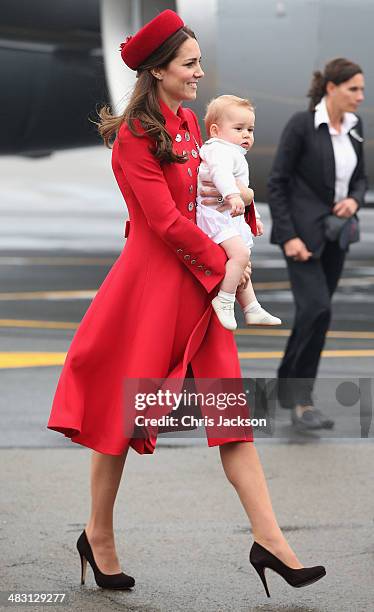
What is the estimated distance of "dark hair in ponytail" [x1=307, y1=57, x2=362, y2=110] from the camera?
21.7 feet

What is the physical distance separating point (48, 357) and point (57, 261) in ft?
20.6

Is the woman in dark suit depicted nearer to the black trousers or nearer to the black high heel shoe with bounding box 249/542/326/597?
the black trousers

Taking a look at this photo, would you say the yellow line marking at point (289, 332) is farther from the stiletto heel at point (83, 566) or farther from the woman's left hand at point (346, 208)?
the stiletto heel at point (83, 566)

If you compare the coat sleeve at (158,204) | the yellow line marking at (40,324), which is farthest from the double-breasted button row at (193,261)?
the yellow line marking at (40,324)

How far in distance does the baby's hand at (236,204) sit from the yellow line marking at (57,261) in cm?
1054

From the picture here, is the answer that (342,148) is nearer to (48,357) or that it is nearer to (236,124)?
(236,124)

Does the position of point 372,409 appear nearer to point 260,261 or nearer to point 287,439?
point 287,439

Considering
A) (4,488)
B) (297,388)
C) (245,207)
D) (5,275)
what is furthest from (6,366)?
(5,275)

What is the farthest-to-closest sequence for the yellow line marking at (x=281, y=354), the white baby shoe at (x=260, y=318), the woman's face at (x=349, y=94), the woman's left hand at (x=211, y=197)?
the yellow line marking at (x=281, y=354) < the woman's face at (x=349, y=94) < the white baby shoe at (x=260, y=318) < the woman's left hand at (x=211, y=197)

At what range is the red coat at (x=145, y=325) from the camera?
4184mm

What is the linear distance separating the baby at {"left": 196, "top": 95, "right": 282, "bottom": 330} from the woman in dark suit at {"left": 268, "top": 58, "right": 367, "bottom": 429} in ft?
7.91

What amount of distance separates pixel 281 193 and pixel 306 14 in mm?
4036

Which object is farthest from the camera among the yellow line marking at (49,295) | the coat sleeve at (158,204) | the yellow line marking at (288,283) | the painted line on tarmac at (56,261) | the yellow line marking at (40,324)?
the painted line on tarmac at (56,261)

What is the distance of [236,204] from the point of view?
4098 mm
